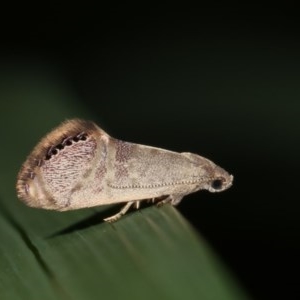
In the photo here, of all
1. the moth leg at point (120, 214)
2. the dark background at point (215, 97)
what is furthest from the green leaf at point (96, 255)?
the dark background at point (215, 97)

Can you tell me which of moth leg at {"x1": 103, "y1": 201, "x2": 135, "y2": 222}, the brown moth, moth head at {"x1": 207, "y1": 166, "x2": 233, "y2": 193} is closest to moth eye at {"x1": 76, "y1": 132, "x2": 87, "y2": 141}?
the brown moth

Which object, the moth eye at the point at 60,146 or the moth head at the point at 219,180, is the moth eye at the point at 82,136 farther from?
the moth head at the point at 219,180

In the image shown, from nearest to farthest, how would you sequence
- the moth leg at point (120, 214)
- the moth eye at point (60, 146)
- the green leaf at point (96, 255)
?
the green leaf at point (96, 255) → the moth leg at point (120, 214) → the moth eye at point (60, 146)

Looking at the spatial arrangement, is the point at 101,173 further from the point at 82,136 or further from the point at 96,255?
the point at 96,255

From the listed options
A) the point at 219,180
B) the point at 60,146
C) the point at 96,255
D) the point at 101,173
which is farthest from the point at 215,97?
the point at 96,255

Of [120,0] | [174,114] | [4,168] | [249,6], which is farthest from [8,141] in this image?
[120,0]
